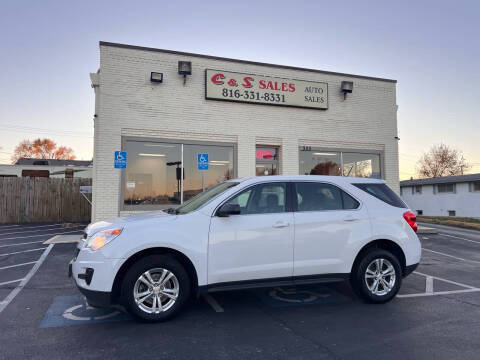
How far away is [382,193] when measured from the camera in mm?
5582

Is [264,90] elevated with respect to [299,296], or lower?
elevated

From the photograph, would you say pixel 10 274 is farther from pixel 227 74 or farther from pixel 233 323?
pixel 227 74

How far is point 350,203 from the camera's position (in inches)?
209

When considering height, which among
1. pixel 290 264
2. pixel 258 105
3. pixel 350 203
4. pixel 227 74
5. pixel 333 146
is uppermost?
pixel 227 74

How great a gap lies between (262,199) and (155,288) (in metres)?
1.79

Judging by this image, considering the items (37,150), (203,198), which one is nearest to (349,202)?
(203,198)

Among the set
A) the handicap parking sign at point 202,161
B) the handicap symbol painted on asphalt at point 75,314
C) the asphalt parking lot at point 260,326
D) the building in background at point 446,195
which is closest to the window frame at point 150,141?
the handicap parking sign at point 202,161

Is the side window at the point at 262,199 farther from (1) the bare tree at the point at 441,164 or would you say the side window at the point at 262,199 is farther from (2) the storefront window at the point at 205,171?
(1) the bare tree at the point at 441,164

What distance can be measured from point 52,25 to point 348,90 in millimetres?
11333

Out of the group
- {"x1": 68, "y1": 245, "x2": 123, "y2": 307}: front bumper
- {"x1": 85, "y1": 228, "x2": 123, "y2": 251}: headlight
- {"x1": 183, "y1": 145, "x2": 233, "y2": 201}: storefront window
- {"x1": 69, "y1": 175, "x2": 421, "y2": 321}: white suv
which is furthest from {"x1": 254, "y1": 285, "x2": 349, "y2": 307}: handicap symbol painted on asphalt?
{"x1": 183, "y1": 145, "x2": 233, "y2": 201}: storefront window

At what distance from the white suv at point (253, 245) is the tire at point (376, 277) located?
0.05 feet

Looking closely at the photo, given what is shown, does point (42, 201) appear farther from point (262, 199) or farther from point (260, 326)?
point (260, 326)

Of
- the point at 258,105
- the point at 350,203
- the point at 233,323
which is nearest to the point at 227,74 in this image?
the point at 258,105

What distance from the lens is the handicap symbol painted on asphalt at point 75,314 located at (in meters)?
4.41
